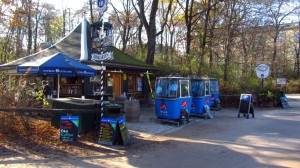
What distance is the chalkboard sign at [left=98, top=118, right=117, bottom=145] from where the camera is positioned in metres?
9.16

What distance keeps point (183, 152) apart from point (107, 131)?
89.0 inches

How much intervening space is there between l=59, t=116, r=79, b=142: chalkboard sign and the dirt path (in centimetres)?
34

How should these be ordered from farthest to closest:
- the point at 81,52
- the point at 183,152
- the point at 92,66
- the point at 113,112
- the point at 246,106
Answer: the point at 81,52 < the point at 92,66 < the point at 246,106 < the point at 113,112 < the point at 183,152

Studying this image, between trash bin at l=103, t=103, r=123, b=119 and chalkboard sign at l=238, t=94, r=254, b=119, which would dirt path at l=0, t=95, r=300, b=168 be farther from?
chalkboard sign at l=238, t=94, r=254, b=119

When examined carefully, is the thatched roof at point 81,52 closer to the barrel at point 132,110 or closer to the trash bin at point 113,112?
the barrel at point 132,110

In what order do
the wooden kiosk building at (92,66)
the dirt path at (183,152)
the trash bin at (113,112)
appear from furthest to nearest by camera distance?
the wooden kiosk building at (92,66), the trash bin at (113,112), the dirt path at (183,152)

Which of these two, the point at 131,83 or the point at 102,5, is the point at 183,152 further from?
the point at 131,83

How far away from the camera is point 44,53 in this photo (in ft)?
64.4

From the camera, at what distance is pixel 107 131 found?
9266 mm

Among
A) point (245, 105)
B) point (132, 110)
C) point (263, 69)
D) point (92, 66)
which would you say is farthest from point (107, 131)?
point (263, 69)

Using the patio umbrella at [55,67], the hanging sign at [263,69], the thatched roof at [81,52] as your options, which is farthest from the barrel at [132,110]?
the hanging sign at [263,69]

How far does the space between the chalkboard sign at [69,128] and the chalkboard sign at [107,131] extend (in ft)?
2.35

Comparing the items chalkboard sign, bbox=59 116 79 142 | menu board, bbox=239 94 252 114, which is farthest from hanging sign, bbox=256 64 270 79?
chalkboard sign, bbox=59 116 79 142

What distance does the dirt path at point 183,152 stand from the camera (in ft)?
23.8
